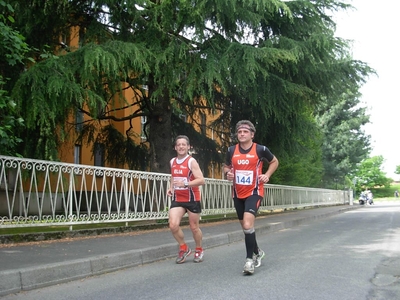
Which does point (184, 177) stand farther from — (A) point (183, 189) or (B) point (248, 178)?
(B) point (248, 178)

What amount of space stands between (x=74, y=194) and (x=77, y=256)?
112 inches

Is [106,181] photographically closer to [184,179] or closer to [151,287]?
[184,179]

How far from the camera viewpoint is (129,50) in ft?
32.4

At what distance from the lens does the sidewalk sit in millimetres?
5160

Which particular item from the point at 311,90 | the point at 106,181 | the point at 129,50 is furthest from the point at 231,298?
the point at 311,90

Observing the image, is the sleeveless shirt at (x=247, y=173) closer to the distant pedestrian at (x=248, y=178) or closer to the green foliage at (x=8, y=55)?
the distant pedestrian at (x=248, y=178)

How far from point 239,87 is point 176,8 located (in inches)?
107

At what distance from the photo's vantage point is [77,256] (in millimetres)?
6367

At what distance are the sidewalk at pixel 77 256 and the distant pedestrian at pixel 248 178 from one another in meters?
2.04

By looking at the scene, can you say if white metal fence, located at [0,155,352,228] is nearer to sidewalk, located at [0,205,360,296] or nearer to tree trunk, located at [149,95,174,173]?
sidewalk, located at [0,205,360,296]

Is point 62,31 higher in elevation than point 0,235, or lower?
higher

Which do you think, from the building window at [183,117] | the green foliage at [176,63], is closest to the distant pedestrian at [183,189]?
the green foliage at [176,63]

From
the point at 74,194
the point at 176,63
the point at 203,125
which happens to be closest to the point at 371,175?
the point at 203,125

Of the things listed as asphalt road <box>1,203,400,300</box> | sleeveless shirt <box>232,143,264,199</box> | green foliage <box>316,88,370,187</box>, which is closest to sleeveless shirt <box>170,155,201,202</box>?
sleeveless shirt <box>232,143,264,199</box>
